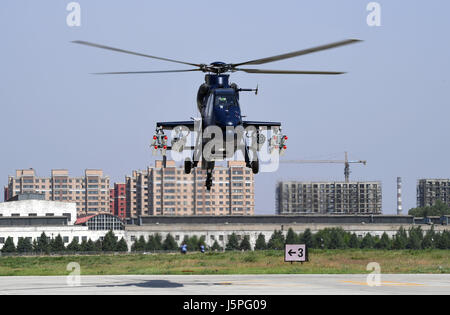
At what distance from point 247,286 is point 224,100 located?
10781mm

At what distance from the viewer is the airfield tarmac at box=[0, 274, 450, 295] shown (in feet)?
128

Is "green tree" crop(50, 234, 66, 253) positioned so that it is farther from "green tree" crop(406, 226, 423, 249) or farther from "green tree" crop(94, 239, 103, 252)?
"green tree" crop(406, 226, 423, 249)

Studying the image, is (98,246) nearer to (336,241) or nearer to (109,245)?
(109,245)

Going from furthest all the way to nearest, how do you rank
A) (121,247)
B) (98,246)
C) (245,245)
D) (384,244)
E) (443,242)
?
(245,245)
(443,242)
(384,244)
(98,246)
(121,247)

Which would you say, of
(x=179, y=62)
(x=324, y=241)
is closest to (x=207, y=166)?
(x=179, y=62)

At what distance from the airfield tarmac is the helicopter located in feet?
20.1

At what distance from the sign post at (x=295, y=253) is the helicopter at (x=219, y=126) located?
2811cm

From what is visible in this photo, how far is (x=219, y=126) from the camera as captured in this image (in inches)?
1491

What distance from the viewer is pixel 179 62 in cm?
3675

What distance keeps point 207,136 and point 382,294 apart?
36.9 feet

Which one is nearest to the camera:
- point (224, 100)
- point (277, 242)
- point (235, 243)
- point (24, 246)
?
point (224, 100)

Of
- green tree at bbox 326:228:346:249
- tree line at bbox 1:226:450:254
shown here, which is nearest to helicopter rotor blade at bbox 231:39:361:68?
tree line at bbox 1:226:450:254

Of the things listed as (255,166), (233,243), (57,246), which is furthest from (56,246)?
(255,166)
